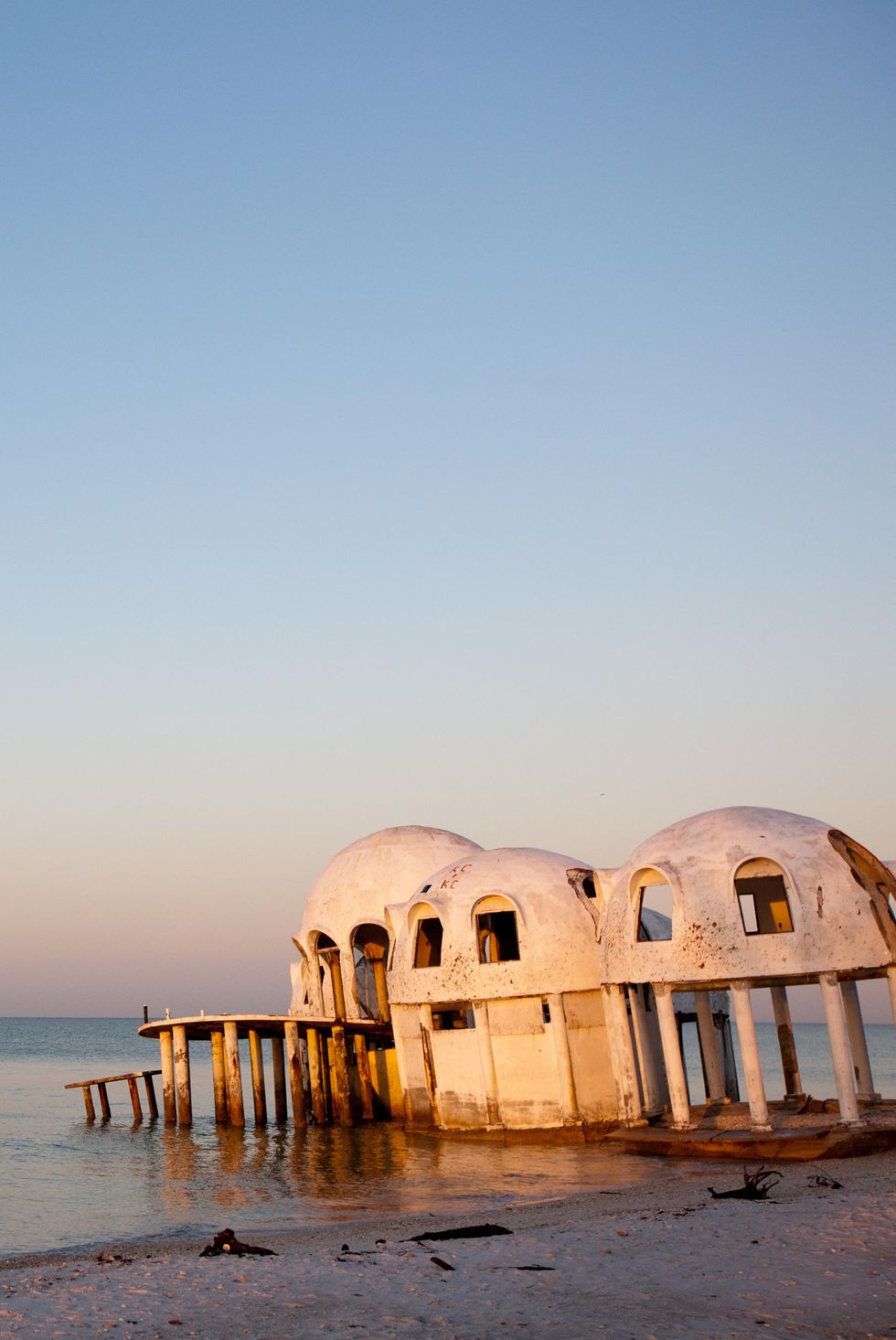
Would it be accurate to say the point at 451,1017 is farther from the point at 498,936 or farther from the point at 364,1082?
the point at 364,1082

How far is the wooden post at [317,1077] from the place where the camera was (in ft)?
124

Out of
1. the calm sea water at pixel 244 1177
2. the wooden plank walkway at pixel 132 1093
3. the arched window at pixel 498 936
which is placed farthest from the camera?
the wooden plank walkway at pixel 132 1093

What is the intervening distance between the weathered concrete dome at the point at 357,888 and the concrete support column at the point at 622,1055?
39.2 ft

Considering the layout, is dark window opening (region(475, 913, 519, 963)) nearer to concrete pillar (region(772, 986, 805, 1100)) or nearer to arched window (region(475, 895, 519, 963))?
arched window (region(475, 895, 519, 963))

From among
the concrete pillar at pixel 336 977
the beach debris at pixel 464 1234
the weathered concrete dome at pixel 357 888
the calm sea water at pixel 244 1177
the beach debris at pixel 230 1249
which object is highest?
the weathered concrete dome at pixel 357 888

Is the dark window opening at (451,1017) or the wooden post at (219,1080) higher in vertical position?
the dark window opening at (451,1017)

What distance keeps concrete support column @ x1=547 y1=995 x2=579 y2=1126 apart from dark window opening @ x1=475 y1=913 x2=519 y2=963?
4.77m

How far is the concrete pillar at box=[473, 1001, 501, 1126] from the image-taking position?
3048 centimetres

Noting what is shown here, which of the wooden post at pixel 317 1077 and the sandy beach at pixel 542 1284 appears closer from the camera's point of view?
the sandy beach at pixel 542 1284

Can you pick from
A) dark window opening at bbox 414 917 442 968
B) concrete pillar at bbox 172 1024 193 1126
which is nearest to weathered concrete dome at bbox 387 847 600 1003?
dark window opening at bbox 414 917 442 968

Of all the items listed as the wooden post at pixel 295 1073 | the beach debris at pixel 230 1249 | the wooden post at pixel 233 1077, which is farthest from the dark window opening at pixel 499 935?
the beach debris at pixel 230 1249

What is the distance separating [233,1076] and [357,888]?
692 centimetres

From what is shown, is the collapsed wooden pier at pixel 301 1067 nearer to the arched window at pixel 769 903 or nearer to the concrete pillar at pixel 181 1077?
the concrete pillar at pixel 181 1077

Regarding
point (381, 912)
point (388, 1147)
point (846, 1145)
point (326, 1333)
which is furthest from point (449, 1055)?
point (326, 1333)
